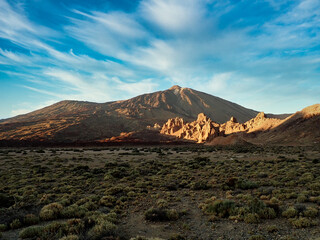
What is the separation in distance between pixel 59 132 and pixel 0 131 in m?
38.5

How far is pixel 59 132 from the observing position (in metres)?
109

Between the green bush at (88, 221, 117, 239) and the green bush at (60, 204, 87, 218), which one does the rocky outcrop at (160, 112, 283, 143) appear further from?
the green bush at (88, 221, 117, 239)

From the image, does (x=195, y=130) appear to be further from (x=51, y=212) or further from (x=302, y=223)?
(x=51, y=212)

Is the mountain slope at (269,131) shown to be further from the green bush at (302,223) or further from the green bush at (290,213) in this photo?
the green bush at (302,223)

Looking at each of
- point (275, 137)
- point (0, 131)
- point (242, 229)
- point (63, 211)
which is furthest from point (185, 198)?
point (0, 131)

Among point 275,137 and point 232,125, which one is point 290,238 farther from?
point 232,125

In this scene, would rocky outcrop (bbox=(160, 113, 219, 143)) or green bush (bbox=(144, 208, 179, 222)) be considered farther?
rocky outcrop (bbox=(160, 113, 219, 143))

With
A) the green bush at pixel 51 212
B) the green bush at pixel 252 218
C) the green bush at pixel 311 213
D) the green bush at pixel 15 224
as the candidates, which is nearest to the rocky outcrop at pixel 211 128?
the green bush at pixel 311 213

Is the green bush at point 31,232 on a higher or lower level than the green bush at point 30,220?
higher

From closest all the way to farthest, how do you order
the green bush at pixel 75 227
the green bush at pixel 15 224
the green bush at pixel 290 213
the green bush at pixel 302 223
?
the green bush at pixel 75 227, the green bush at pixel 302 223, the green bush at pixel 15 224, the green bush at pixel 290 213

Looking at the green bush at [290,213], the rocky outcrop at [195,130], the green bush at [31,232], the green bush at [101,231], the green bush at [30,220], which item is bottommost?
the green bush at [30,220]

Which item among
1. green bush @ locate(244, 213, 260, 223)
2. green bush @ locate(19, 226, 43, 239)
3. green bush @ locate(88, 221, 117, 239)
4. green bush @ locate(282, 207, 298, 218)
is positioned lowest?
green bush @ locate(19, 226, 43, 239)

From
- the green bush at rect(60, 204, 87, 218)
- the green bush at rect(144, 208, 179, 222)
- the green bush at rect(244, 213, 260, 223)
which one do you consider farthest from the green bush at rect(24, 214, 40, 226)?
the green bush at rect(244, 213, 260, 223)

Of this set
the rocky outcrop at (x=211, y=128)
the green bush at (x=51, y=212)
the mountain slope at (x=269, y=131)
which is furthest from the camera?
the rocky outcrop at (x=211, y=128)
